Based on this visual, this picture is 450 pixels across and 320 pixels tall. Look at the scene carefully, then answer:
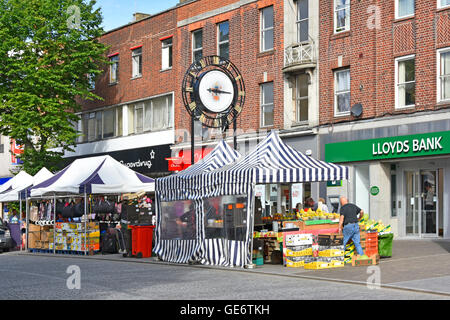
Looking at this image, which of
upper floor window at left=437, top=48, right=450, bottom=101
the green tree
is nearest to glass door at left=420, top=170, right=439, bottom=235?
upper floor window at left=437, top=48, right=450, bottom=101

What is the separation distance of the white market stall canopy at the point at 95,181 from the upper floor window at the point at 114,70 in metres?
15.3

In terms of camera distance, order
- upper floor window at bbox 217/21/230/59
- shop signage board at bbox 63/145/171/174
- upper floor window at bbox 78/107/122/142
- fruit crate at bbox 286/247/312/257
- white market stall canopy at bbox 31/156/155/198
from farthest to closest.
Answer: upper floor window at bbox 78/107/122/142 < shop signage board at bbox 63/145/171/174 < upper floor window at bbox 217/21/230/59 < white market stall canopy at bbox 31/156/155/198 < fruit crate at bbox 286/247/312/257

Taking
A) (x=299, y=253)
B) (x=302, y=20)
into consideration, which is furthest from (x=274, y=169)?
(x=302, y=20)

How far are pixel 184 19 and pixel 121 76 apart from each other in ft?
20.9

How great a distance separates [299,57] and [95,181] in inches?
404

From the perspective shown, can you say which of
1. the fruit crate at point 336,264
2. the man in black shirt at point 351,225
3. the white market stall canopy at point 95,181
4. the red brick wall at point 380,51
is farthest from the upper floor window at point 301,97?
the fruit crate at point 336,264

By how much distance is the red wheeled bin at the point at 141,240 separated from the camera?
23.2 m

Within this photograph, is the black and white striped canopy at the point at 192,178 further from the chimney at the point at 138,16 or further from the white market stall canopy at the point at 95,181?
the chimney at the point at 138,16

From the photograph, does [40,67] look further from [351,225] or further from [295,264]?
[351,225]

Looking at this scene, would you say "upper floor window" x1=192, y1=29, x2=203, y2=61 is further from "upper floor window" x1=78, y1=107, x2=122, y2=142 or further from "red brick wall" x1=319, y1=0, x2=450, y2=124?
"red brick wall" x1=319, y1=0, x2=450, y2=124

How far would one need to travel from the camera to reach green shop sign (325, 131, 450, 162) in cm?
2459

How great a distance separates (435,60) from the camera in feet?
81.9

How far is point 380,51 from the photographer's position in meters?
26.9
